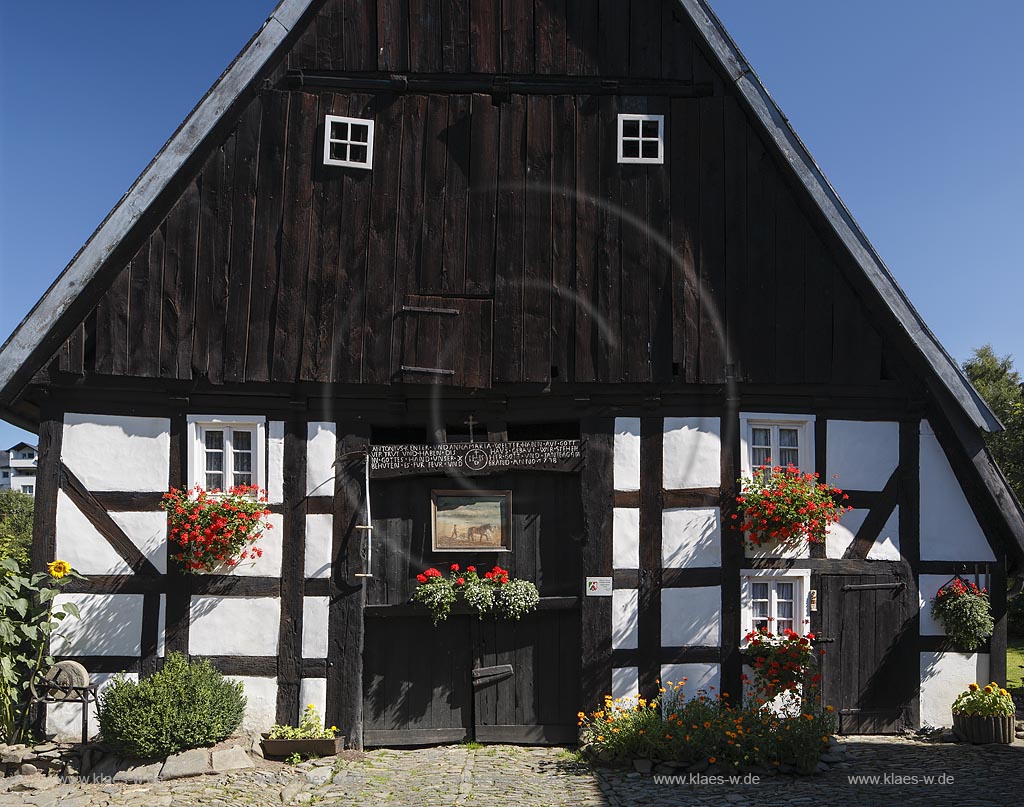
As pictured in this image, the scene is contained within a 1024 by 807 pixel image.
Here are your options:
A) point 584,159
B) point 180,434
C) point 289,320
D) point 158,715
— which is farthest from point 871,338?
point 158,715

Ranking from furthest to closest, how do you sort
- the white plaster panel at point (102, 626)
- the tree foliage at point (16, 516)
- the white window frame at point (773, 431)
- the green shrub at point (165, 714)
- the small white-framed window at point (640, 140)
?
the tree foliage at point (16, 516) → the small white-framed window at point (640, 140) → the white window frame at point (773, 431) → the white plaster panel at point (102, 626) → the green shrub at point (165, 714)

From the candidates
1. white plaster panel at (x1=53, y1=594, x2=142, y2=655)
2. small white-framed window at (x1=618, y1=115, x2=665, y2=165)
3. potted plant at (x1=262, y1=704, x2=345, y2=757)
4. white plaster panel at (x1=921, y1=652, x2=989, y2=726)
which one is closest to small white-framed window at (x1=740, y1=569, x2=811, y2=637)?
white plaster panel at (x1=921, y1=652, x2=989, y2=726)

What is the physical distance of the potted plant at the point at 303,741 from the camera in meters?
9.54

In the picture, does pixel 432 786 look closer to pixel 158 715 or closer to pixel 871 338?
pixel 158 715

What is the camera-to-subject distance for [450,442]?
10477 mm

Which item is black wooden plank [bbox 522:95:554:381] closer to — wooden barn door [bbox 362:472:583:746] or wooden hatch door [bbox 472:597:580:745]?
wooden barn door [bbox 362:472:583:746]

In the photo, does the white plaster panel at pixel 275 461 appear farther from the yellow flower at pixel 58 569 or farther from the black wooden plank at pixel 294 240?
the yellow flower at pixel 58 569

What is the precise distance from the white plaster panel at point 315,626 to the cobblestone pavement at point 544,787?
1.23m

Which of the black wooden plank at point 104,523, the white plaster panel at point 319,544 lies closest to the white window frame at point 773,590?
the white plaster panel at point 319,544

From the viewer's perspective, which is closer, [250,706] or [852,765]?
[852,765]

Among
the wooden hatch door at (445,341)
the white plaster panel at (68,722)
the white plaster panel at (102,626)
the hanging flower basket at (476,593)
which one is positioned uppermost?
the wooden hatch door at (445,341)

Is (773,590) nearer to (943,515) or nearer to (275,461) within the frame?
(943,515)

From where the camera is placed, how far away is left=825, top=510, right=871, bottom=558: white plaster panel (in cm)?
1048

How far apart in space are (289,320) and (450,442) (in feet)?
7.69
